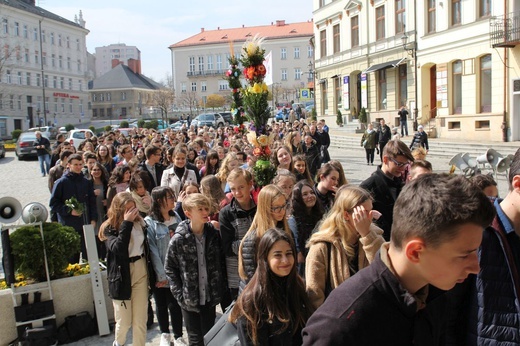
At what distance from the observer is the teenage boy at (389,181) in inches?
218

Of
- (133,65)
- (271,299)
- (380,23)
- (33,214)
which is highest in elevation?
(133,65)

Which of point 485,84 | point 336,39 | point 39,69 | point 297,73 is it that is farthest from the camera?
point 297,73

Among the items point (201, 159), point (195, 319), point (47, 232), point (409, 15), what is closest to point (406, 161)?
point (195, 319)

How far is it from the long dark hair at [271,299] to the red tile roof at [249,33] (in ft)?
314

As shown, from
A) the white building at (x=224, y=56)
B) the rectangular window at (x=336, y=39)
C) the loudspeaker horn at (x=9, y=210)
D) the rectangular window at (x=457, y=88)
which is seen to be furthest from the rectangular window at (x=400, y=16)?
the white building at (x=224, y=56)

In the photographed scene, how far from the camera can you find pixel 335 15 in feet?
139

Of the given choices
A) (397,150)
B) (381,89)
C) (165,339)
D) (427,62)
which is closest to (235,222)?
(165,339)

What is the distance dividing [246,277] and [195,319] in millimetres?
967

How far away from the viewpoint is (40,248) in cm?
598

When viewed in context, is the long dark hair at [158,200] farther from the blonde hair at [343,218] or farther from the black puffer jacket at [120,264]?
the blonde hair at [343,218]

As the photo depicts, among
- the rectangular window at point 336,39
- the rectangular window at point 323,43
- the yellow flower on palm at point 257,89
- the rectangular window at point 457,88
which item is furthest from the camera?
the rectangular window at point 323,43

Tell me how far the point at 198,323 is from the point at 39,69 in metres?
83.5

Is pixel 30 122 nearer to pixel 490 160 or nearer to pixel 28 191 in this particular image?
pixel 28 191

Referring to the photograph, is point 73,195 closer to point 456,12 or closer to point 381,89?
point 456,12
